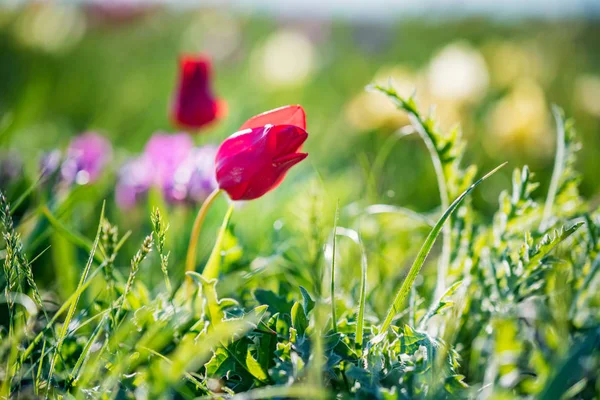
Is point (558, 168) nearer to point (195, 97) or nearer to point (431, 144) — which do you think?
point (431, 144)

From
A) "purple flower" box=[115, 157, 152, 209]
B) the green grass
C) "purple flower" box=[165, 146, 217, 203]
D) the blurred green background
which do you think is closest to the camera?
the green grass

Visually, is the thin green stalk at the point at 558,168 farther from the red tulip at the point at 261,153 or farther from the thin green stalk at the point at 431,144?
the red tulip at the point at 261,153

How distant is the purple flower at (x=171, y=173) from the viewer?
931 millimetres

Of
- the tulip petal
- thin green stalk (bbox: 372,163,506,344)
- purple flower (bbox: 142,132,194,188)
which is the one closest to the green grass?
thin green stalk (bbox: 372,163,506,344)

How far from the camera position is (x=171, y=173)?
984 millimetres

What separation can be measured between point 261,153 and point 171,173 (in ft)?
1.43

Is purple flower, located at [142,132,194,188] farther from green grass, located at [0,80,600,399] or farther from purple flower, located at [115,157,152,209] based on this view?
green grass, located at [0,80,600,399]

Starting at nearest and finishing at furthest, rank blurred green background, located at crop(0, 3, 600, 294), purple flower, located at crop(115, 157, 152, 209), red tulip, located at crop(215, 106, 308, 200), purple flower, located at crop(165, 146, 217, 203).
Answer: red tulip, located at crop(215, 106, 308, 200) → purple flower, located at crop(165, 146, 217, 203) → purple flower, located at crop(115, 157, 152, 209) → blurred green background, located at crop(0, 3, 600, 294)

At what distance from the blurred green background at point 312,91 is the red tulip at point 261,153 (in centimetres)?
16

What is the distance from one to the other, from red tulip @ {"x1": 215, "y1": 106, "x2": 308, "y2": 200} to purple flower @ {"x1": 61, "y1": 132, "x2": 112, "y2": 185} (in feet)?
1.32

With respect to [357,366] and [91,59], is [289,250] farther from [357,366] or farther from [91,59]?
[91,59]

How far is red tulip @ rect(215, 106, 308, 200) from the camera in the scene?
58 centimetres

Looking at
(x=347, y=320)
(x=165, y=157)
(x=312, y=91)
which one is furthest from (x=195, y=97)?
(x=312, y=91)

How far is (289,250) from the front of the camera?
0.84 meters
